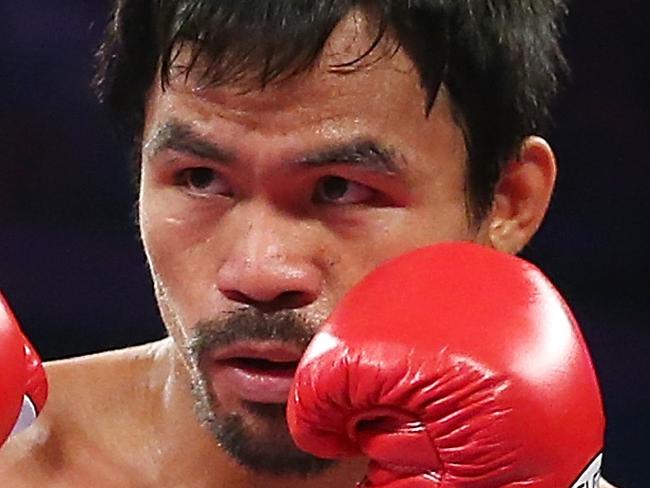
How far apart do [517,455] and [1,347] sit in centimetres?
48

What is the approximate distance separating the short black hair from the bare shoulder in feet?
1.08

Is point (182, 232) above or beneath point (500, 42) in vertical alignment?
beneath

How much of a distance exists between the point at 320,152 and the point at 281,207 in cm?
7

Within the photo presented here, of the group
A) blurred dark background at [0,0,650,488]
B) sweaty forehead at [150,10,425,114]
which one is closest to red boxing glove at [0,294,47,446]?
sweaty forehead at [150,10,425,114]

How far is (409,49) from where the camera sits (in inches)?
57.1

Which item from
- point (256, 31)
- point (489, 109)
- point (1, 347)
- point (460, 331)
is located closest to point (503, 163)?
point (489, 109)

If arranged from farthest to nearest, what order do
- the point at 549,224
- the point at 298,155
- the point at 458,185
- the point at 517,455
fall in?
the point at 549,224
the point at 458,185
the point at 298,155
the point at 517,455

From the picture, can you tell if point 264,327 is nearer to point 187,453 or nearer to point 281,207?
point 281,207

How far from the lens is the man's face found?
1.37m

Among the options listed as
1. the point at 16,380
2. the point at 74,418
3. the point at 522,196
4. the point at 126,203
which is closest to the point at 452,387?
the point at 16,380

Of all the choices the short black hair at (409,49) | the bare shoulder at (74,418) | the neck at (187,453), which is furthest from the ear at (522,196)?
the bare shoulder at (74,418)

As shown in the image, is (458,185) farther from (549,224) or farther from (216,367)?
(549,224)

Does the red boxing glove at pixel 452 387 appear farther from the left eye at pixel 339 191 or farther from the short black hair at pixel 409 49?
the short black hair at pixel 409 49

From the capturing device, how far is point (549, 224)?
9.50 ft
